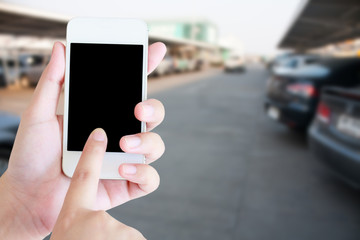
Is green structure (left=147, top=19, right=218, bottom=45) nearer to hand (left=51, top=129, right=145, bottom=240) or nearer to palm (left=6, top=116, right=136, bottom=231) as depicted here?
palm (left=6, top=116, right=136, bottom=231)

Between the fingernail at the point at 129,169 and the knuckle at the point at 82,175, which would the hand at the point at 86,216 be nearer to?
the knuckle at the point at 82,175

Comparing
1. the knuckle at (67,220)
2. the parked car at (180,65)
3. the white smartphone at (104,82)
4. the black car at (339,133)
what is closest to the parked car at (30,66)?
the parked car at (180,65)

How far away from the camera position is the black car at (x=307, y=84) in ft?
16.5

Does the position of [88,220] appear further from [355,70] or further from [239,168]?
[355,70]

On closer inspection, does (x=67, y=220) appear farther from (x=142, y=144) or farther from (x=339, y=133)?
(x=339, y=133)

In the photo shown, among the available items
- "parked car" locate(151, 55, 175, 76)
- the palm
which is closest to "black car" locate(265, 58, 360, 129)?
the palm

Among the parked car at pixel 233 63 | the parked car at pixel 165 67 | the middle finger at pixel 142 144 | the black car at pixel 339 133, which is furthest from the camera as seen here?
the parked car at pixel 233 63

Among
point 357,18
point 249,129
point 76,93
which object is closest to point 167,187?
point 76,93

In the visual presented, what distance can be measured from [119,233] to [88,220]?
0.07 meters

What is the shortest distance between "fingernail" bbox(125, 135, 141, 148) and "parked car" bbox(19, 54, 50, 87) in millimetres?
16229

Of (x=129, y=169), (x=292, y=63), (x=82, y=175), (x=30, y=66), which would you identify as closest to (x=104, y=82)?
(x=129, y=169)

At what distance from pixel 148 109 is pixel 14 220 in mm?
625

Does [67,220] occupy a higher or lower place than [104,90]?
lower

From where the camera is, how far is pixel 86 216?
0.64m
